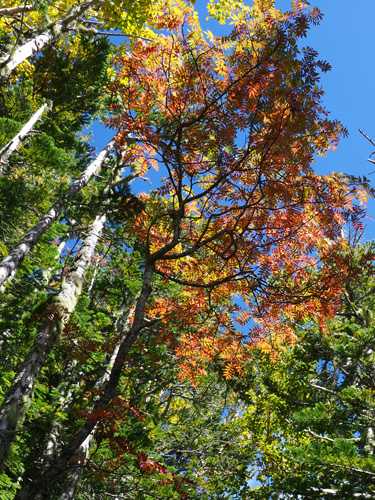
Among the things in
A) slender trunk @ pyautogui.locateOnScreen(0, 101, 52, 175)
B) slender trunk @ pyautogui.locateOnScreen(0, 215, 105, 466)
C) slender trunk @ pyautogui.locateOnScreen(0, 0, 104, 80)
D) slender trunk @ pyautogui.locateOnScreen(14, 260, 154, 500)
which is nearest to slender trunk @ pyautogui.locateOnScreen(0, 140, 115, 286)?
slender trunk @ pyautogui.locateOnScreen(0, 215, 105, 466)

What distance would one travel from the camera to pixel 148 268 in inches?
168

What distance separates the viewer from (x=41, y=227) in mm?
7230

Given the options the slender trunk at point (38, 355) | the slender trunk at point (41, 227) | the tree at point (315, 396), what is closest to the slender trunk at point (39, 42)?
the slender trunk at point (41, 227)

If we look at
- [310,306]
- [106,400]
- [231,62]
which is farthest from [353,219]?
[106,400]

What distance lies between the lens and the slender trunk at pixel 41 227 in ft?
20.0

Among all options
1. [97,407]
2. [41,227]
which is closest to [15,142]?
[41,227]

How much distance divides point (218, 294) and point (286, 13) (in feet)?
12.8

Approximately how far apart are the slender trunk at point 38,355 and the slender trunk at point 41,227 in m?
0.91

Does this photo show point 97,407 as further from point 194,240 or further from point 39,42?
point 39,42

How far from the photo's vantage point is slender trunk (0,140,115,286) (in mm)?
6098

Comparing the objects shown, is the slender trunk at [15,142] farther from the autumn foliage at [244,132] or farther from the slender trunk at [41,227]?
the autumn foliage at [244,132]

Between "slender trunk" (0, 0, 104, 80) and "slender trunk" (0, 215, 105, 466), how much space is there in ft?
11.7

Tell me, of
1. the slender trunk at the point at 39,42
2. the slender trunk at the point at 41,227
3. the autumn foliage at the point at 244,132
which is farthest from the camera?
the slender trunk at the point at 39,42

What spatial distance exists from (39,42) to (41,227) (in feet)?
12.4
